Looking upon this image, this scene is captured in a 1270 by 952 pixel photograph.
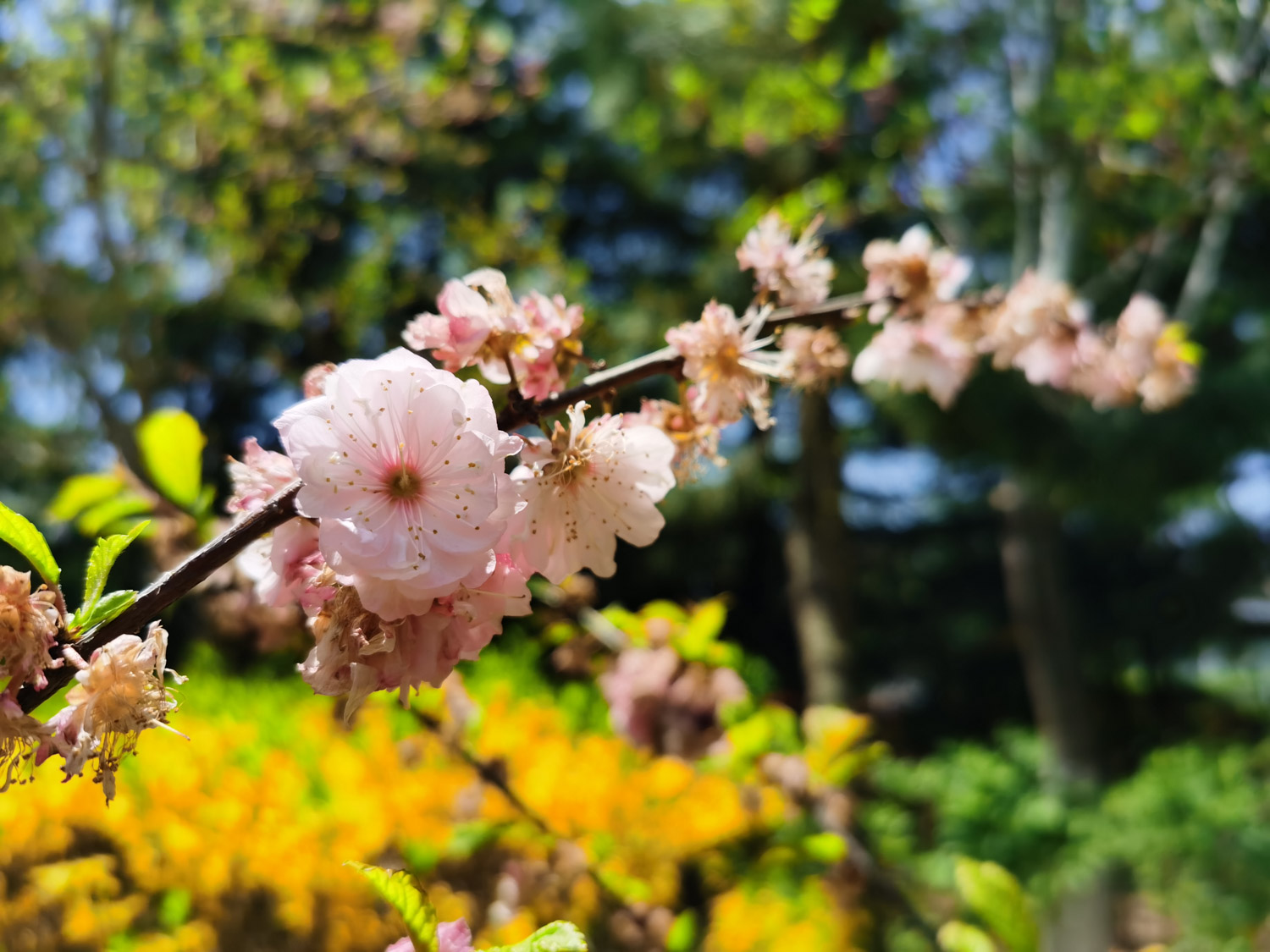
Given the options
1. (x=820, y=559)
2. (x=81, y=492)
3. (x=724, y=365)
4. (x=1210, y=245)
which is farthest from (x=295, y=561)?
(x=820, y=559)

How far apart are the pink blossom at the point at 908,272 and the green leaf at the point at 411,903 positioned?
1.79 ft

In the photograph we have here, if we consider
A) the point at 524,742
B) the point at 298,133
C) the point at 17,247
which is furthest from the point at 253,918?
the point at 17,247

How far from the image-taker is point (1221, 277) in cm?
475

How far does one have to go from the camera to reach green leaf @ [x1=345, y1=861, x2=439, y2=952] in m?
0.39

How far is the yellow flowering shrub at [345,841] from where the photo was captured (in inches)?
50.7

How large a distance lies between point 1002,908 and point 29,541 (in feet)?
2.22

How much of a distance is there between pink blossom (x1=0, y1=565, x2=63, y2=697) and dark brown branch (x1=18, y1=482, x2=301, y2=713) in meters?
0.01

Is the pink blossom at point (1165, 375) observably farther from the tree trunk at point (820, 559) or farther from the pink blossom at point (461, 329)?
the tree trunk at point (820, 559)

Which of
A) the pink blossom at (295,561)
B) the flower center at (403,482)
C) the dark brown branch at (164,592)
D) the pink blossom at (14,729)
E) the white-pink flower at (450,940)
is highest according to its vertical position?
the flower center at (403,482)

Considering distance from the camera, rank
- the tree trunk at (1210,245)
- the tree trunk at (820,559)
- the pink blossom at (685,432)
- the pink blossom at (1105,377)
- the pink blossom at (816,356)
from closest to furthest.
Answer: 1. the pink blossom at (685,432)
2. the pink blossom at (816,356)
3. the pink blossom at (1105,377)
4. the tree trunk at (1210,245)
5. the tree trunk at (820,559)

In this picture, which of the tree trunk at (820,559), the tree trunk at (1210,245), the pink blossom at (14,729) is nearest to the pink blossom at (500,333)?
the pink blossom at (14,729)

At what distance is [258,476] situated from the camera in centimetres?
45

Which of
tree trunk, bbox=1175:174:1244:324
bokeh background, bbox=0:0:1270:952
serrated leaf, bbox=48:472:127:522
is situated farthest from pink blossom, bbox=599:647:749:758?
tree trunk, bbox=1175:174:1244:324

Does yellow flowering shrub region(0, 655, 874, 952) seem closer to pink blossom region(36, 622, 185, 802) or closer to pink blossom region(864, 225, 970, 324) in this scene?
pink blossom region(864, 225, 970, 324)
